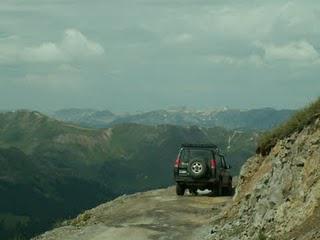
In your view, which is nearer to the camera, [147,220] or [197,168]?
[147,220]

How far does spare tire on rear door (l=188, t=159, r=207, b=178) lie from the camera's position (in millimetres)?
31641

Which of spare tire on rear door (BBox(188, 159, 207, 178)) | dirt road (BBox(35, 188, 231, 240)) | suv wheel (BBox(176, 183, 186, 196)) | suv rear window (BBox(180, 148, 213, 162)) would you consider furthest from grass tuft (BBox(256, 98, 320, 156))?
suv wheel (BBox(176, 183, 186, 196))

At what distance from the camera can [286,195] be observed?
19312 millimetres

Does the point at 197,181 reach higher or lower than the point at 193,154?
lower

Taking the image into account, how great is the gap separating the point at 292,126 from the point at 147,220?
742cm

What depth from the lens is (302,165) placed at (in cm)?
1959

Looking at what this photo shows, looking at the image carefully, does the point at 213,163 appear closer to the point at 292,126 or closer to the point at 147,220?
the point at 147,220

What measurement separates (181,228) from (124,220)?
10.9 feet

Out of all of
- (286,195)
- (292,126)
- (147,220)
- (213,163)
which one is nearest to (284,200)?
(286,195)

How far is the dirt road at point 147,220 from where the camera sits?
75.7 feet

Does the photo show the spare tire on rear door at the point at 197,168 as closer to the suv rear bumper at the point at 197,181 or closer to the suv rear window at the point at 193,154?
the suv rear bumper at the point at 197,181

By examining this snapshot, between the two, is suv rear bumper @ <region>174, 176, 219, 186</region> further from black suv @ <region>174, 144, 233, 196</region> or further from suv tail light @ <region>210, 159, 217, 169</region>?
suv tail light @ <region>210, 159, 217, 169</region>

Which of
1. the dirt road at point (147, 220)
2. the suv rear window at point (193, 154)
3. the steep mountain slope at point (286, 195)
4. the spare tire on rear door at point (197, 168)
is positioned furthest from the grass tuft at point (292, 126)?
the suv rear window at point (193, 154)

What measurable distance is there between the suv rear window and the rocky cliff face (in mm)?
8623
